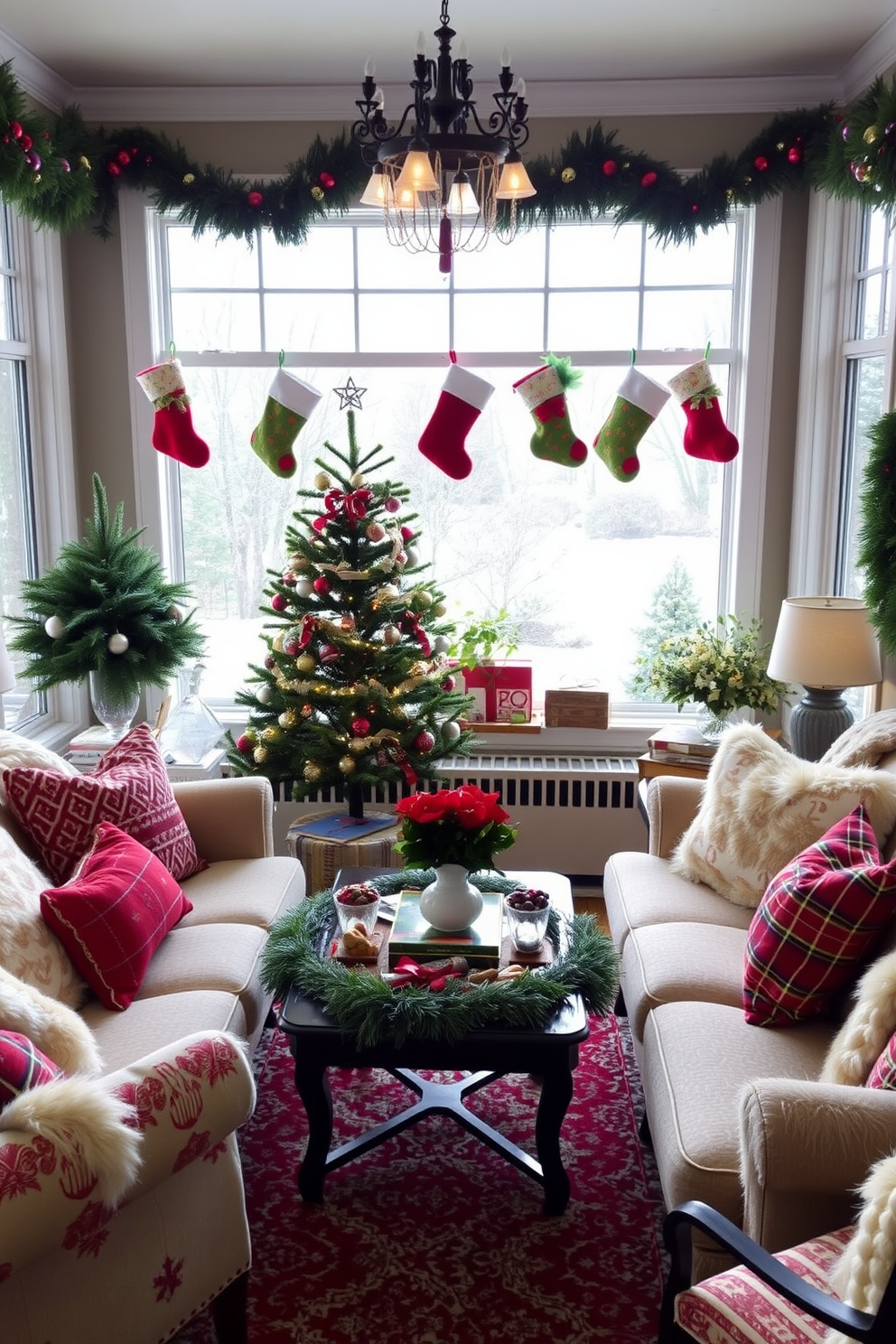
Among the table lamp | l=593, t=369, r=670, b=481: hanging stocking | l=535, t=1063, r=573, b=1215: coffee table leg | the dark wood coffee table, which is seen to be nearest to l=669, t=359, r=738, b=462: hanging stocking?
l=593, t=369, r=670, b=481: hanging stocking

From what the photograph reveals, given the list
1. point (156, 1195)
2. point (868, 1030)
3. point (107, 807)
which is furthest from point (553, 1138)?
point (107, 807)

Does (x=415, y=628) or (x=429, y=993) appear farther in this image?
(x=415, y=628)

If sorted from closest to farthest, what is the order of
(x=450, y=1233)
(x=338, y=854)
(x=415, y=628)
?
1. (x=450, y=1233)
2. (x=338, y=854)
3. (x=415, y=628)

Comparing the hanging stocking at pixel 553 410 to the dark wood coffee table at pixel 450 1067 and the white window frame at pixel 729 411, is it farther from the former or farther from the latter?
the dark wood coffee table at pixel 450 1067

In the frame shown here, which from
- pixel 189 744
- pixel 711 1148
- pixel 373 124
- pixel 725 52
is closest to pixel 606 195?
pixel 725 52

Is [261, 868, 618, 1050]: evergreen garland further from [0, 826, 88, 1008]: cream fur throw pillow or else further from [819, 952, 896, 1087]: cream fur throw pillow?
[819, 952, 896, 1087]: cream fur throw pillow

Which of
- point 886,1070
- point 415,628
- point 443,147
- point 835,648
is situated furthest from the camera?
point 415,628

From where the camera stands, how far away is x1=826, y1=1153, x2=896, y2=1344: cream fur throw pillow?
4.58 ft

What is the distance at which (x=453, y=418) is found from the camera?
12.7 ft

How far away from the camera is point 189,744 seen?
3906 mm

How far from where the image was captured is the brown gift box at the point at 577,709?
4180 mm

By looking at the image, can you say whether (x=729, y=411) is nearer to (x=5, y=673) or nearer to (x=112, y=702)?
(x=112, y=702)

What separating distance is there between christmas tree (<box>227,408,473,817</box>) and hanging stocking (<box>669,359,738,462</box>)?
105cm

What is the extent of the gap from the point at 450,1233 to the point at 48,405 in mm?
3079
